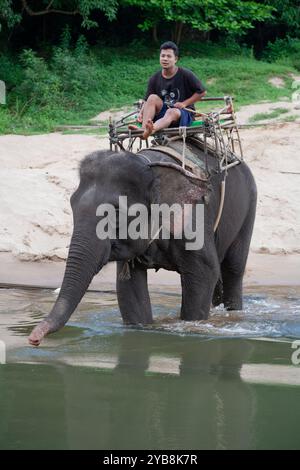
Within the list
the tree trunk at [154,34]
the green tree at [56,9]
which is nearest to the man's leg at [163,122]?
the green tree at [56,9]

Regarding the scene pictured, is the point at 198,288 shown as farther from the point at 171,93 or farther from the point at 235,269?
the point at 171,93

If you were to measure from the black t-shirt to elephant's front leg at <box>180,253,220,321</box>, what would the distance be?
140 cm

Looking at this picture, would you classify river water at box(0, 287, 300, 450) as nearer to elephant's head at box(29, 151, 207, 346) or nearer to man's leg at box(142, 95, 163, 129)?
elephant's head at box(29, 151, 207, 346)

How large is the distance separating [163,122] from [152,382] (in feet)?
7.70

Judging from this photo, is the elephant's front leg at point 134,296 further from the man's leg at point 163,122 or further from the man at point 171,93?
the man at point 171,93

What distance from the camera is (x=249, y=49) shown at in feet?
66.7

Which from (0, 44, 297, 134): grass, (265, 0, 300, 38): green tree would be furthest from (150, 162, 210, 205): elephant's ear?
(265, 0, 300, 38): green tree

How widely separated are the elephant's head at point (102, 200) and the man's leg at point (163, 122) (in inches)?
14.4

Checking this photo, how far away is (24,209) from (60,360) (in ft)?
14.6

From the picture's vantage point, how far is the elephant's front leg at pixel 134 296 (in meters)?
7.11

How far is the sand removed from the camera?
1006cm

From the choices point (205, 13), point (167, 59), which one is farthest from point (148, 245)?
point (205, 13)

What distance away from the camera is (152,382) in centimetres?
573

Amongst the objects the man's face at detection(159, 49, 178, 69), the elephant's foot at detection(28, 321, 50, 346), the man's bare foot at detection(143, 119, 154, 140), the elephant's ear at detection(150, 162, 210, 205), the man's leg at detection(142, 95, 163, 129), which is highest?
the man's face at detection(159, 49, 178, 69)
